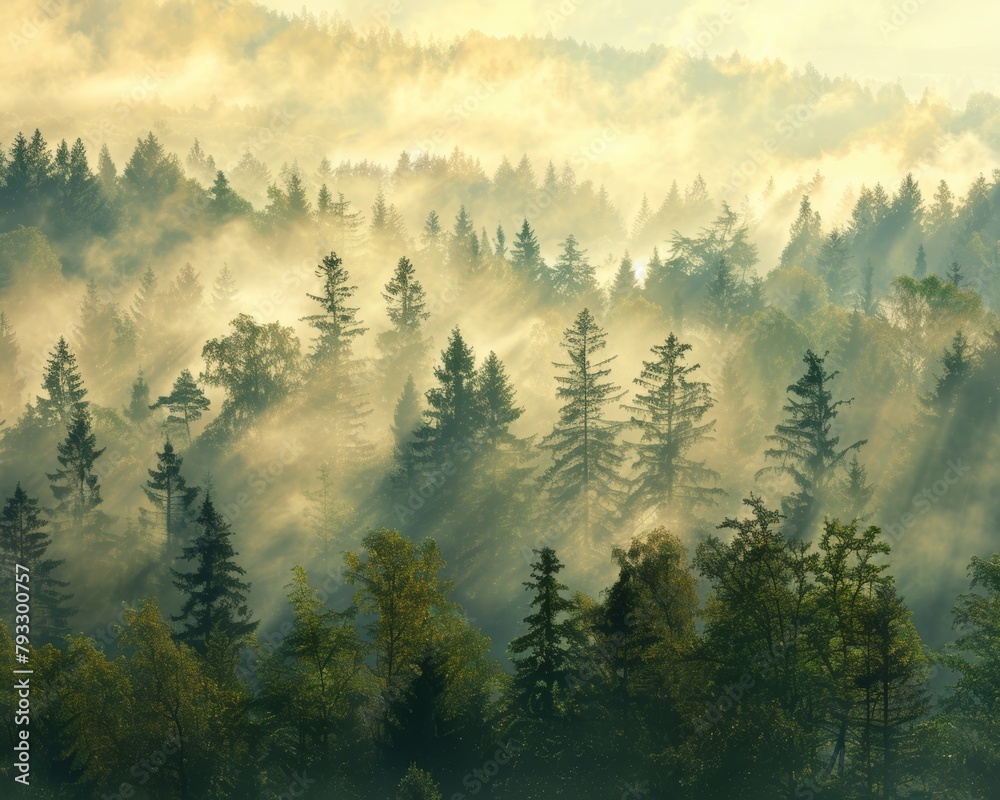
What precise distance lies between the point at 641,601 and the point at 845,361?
2282 inches

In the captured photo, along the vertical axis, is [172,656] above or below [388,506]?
below

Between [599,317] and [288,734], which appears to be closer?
[288,734]

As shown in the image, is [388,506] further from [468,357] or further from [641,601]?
[641,601]

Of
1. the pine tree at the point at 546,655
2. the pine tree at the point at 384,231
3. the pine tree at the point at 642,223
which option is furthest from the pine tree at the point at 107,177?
the pine tree at the point at 546,655

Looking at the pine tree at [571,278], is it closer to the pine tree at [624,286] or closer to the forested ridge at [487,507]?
the forested ridge at [487,507]

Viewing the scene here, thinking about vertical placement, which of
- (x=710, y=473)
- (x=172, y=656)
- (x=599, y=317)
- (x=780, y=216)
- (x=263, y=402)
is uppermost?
(x=780, y=216)

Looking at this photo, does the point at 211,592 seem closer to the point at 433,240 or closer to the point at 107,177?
the point at 433,240

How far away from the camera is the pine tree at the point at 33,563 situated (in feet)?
195

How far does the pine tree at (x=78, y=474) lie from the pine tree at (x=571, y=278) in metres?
64.7

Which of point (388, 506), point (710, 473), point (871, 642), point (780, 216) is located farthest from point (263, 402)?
point (780, 216)

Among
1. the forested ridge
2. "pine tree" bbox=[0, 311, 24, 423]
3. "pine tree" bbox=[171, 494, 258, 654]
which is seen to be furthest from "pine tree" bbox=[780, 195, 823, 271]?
"pine tree" bbox=[171, 494, 258, 654]

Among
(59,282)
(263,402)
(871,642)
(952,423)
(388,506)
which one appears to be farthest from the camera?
(59,282)

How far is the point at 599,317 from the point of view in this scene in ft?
372

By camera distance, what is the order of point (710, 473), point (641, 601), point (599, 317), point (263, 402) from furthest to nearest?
point (599, 317), point (263, 402), point (710, 473), point (641, 601)
